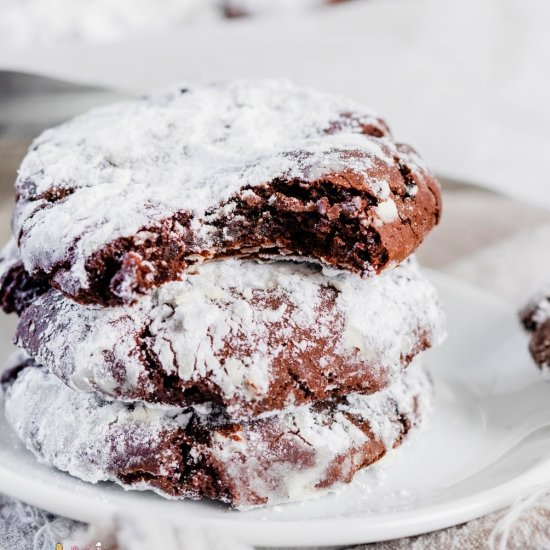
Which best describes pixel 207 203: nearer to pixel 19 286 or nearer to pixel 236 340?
pixel 236 340

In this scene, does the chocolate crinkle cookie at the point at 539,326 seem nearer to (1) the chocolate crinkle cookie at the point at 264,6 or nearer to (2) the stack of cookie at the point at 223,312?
(2) the stack of cookie at the point at 223,312

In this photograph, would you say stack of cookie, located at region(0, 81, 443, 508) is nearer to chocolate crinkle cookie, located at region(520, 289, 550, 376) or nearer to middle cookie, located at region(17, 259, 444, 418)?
middle cookie, located at region(17, 259, 444, 418)

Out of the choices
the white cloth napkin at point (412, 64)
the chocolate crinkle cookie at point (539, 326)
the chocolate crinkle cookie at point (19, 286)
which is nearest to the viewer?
the chocolate crinkle cookie at point (19, 286)

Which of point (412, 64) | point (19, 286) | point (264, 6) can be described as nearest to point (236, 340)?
point (19, 286)

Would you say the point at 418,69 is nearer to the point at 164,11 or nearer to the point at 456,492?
the point at 164,11

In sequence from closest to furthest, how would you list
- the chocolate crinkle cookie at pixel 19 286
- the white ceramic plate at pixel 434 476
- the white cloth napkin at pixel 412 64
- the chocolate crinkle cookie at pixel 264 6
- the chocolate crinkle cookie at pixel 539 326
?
1. the white ceramic plate at pixel 434 476
2. the chocolate crinkle cookie at pixel 19 286
3. the chocolate crinkle cookie at pixel 539 326
4. the white cloth napkin at pixel 412 64
5. the chocolate crinkle cookie at pixel 264 6

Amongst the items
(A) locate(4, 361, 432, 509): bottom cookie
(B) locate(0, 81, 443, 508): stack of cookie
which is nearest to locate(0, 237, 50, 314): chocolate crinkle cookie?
(B) locate(0, 81, 443, 508): stack of cookie

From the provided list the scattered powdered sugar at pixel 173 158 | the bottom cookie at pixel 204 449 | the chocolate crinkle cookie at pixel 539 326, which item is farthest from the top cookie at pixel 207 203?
the chocolate crinkle cookie at pixel 539 326
